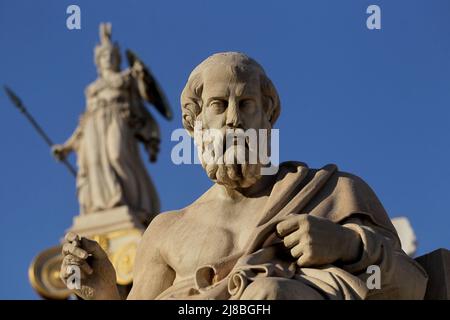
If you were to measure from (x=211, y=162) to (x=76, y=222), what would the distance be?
60.1 feet

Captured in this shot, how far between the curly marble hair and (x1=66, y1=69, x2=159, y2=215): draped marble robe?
59.0 feet

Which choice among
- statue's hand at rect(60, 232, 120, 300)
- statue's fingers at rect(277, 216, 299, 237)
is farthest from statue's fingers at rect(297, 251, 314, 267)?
statue's hand at rect(60, 232, 120, 300)

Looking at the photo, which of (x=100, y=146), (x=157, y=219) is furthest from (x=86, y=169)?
(x=157, y=219)

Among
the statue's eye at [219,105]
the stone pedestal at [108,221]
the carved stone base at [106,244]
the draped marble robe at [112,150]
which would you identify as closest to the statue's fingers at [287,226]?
the statue's eye at [219,105]

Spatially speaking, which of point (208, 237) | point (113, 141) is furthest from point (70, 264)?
point (113, 141)

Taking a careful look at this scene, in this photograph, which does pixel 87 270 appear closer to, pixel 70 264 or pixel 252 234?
pixel 70 264

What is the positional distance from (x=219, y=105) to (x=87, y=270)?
1.02 metres

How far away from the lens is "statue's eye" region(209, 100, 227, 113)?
6582 millimetres

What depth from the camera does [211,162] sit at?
21.5 ft

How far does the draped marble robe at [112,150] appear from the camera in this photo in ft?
82.3

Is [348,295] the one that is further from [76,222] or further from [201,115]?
[76,222]

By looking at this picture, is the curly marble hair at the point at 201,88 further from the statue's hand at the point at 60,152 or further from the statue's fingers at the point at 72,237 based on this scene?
the statue's hand at the point at 60,152

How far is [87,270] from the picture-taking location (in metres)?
6.60

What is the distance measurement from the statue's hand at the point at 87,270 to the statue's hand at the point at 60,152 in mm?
20340
